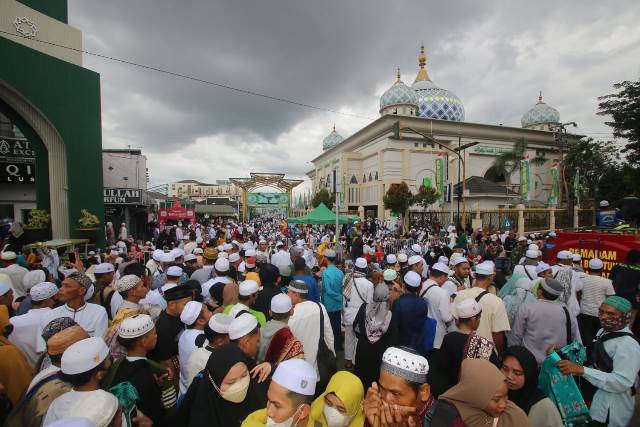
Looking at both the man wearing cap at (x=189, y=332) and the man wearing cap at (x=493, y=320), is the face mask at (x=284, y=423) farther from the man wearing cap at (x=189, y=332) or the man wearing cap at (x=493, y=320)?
the man wearing cap at (x=493, y=320)

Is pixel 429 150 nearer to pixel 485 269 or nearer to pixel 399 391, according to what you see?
pixel 485 269

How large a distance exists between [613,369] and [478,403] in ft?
6.11

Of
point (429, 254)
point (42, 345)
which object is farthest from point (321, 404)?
point (429, 254)

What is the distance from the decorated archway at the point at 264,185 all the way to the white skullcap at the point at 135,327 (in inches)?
1594

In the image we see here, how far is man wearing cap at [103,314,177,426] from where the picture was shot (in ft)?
6.84

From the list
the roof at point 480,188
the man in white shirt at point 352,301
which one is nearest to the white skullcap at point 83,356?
the man in white shirt at point 352,301

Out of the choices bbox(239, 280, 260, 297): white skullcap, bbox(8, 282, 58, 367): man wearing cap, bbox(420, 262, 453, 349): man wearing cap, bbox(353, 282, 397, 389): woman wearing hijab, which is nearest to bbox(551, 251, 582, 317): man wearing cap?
bbox(420, 262, 453, 349): man wearing cap

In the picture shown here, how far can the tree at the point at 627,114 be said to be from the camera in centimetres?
2396

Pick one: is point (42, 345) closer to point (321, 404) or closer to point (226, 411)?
point (226, 411)

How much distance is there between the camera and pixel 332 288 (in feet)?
17.8

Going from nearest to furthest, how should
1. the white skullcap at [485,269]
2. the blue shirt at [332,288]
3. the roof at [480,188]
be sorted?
the white skullcap at [485,269] < the blue shirt at [332,288] < the roof at [480,188]

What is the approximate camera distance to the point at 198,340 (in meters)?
2.67

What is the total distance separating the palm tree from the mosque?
0.80 ft

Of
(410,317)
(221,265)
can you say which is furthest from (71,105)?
(410,317)
